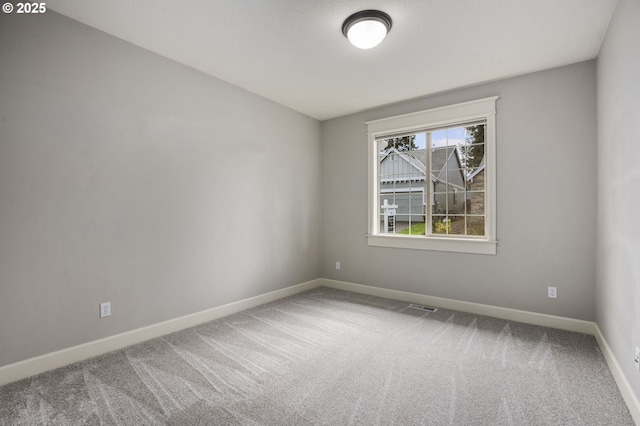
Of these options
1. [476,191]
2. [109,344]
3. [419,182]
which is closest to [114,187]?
[109,344]

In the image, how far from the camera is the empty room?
1995 mm

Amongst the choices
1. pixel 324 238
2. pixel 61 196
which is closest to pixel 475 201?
pixel 324 238

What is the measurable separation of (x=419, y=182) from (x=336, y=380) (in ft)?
9.16

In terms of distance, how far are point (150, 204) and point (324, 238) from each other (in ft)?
8.84

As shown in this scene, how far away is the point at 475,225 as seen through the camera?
3660 mm

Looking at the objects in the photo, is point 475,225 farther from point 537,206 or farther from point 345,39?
point 345,39

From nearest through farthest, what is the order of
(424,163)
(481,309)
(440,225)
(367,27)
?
(367,27), (481,309), (440,225), (424,163)

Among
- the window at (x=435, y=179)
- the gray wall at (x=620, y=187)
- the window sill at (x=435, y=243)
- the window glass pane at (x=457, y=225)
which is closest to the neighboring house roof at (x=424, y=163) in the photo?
the window at (x=435, y=179)

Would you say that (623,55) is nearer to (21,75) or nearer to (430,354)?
(430,354)

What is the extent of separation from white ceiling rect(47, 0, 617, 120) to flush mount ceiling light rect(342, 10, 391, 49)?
0.20 ft

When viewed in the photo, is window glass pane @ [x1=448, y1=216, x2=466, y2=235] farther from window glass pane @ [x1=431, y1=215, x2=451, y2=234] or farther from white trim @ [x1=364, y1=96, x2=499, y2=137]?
white trim @ [x1=364, y1=96, x2=499, y2=137]

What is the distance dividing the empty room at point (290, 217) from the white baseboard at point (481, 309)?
23mm

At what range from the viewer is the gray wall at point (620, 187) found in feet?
5.94

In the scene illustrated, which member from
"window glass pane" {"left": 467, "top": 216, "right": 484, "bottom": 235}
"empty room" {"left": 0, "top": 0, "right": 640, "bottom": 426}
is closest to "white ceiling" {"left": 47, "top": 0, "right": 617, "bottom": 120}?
"empty room" {"left": 0, "top": 0, "right": 640, "bottom": 426}
